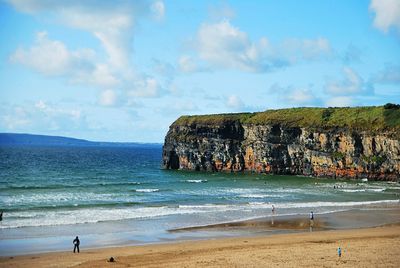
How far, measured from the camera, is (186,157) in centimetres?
10062

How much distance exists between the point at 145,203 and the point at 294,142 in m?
46.5

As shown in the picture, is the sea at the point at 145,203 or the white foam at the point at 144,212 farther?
the white foam at the point at 144,212

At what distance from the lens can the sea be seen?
34925 mm

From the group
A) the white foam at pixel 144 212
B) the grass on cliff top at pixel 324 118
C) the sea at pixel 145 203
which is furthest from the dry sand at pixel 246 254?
the grass on cliff top at pixel 324 118

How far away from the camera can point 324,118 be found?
298 ft

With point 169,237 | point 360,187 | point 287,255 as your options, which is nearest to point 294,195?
point 360,187

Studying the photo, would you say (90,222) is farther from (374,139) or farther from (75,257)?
(374,139)

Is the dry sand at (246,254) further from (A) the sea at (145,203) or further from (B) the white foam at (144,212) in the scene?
(B) the white foam at (144,212)

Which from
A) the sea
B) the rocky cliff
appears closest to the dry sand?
the sea

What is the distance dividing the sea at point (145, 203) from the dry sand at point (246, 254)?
2.50m

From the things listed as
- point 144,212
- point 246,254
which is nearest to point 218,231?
point 246,254

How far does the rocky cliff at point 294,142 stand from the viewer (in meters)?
81.2

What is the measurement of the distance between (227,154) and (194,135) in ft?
29.8

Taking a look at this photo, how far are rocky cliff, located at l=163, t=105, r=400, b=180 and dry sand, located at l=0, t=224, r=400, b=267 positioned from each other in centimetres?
4951
